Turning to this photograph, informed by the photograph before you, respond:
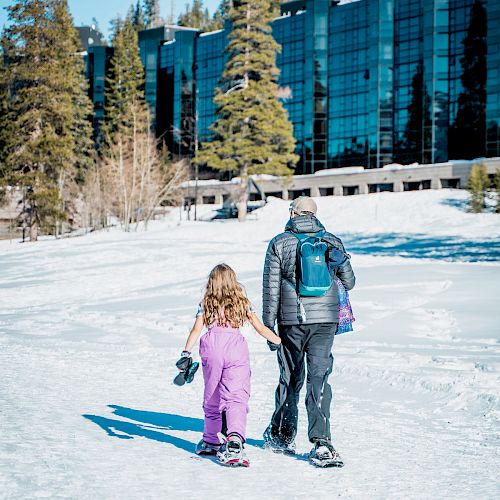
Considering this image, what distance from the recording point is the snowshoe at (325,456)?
201 inches

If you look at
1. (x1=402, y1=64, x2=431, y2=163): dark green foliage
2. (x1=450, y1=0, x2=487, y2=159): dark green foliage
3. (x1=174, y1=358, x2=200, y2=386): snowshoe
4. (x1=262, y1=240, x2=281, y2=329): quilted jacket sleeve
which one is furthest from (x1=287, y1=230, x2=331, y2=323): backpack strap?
(x1=402, y1=64, x2=431, y2=163): dark green foliage

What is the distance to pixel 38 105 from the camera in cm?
4166

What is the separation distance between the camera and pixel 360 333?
39.8 ft

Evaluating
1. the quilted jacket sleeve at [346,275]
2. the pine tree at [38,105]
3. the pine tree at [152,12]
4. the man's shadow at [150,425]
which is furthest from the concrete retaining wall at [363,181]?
the pine tree at [152,12]

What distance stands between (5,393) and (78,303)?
10.6 m

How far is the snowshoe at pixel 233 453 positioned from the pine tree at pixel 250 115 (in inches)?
1578

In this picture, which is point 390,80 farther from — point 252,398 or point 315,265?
point 315,265

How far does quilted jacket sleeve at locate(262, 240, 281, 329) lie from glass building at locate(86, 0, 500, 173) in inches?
1996

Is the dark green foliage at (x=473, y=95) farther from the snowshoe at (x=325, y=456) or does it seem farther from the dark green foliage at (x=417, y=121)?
the snowshoe at (x=325, y=456)

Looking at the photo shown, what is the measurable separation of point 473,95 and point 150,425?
57.0 meters

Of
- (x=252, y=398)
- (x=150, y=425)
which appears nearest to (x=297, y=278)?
(x=150, y=425)

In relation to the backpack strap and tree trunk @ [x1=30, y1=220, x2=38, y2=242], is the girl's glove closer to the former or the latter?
the backpack strap

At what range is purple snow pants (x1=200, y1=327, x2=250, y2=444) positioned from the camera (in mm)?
5234

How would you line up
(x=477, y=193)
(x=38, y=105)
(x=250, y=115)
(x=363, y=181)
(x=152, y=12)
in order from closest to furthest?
(x=38, y=105) < (x=477, y=193) < (x=250, y=115) < (x=363, y=181) < (x=152, y=12)
